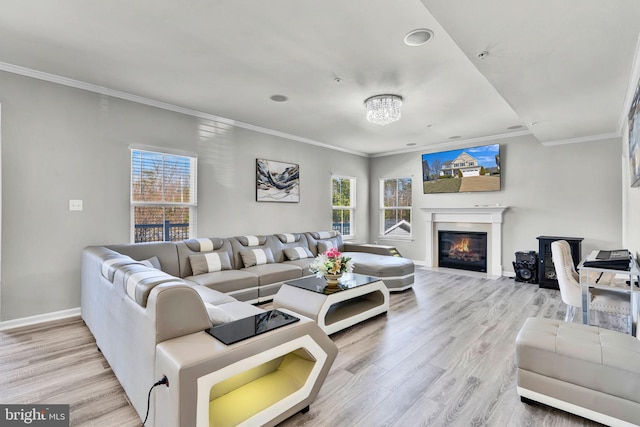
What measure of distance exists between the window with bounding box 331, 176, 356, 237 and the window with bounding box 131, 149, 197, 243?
331 centimetres

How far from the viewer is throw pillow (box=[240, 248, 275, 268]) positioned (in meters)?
4.49

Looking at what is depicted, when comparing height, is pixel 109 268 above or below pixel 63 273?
above

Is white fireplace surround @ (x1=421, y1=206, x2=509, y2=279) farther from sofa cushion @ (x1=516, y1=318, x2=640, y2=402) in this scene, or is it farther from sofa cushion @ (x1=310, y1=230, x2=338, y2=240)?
sofa cushion @ (x1=516, y1=318, x2=640, y2=402)

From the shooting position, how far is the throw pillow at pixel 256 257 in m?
4.49

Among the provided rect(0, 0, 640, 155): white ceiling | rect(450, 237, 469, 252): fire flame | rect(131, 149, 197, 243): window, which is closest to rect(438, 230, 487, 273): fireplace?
rect(450, 237, 469, 252): fire flame

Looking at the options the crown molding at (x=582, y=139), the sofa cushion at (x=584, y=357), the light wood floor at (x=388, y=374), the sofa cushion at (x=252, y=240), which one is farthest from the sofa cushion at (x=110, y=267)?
the crown molding at (x=582, y=139)

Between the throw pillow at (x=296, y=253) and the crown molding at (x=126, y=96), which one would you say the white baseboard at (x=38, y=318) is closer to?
the crown molding at (x=126, y=96)

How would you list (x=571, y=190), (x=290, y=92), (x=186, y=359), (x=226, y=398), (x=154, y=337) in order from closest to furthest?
1. (x=186, y=359)
2. (x=154, y=337)
3. (x=226, y=398)
4. (x=290, y=92)
5. (x=571, y=190)

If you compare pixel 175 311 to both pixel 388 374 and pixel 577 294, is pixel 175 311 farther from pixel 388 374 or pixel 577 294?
pixel 577 294

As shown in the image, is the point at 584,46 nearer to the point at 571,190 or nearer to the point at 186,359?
the point at 186,359

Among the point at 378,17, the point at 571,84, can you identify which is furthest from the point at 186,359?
the point at 571,84

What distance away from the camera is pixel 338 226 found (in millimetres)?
7145

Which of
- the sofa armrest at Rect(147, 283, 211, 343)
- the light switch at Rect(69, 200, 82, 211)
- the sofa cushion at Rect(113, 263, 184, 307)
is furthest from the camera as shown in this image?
the light switch at Rect(69, 200, 82, 211)

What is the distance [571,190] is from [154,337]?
6.46 meters
